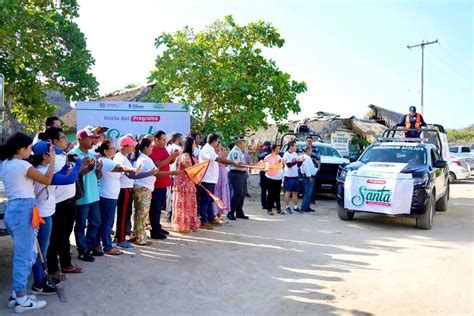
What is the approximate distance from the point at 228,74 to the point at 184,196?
14.6 ft

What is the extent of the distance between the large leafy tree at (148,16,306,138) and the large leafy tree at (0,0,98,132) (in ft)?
6.89

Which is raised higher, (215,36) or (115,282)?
(215,36)

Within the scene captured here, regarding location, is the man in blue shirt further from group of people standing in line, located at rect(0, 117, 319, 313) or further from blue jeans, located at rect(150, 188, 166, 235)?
blue jeans, located at rect(150, 188, 166, 235)

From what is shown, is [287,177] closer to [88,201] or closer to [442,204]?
[442,204]

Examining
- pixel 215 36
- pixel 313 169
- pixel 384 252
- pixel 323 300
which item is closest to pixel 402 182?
pixel 384 252

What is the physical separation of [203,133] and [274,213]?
10.8 feet

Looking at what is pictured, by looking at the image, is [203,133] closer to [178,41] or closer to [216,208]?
[178,41]

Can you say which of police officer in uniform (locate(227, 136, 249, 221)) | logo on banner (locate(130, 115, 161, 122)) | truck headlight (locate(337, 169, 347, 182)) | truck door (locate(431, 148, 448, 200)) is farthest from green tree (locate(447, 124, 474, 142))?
logo on banner (locate(130, 115, 161, 122))

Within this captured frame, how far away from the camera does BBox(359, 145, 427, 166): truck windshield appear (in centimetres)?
955

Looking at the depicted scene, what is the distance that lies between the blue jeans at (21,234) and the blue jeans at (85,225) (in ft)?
4.81

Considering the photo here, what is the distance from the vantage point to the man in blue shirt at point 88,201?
18.2 feet

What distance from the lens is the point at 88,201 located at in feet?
18.6

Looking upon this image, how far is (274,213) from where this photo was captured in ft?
35.4

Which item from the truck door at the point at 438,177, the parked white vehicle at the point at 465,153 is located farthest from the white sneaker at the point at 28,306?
the parked white vehicle at the point at 465,153
